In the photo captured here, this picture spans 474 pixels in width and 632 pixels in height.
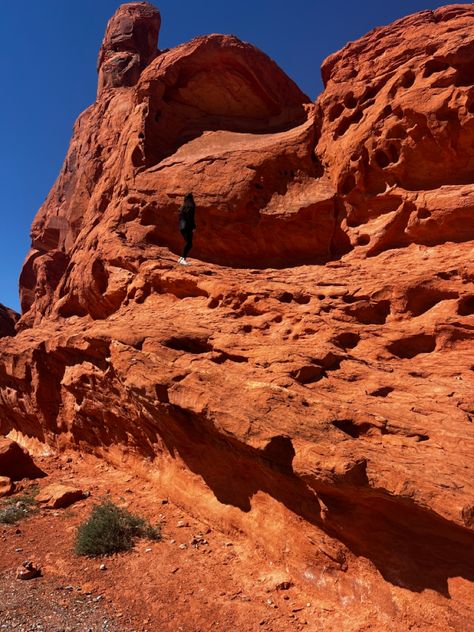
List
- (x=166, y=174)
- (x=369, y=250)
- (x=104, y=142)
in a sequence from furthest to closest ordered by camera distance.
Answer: (x=104, y=142) < (x=166, y=174) < (x=369, y=250)

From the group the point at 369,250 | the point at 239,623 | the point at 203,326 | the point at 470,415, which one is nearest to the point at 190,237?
the point at 203,326

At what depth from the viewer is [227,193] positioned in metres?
13.1

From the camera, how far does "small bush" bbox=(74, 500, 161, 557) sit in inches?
279

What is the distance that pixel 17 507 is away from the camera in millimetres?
8852

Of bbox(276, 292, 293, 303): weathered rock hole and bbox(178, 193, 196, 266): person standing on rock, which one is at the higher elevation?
bbox(178, 193, 196, 266): person standing on rock

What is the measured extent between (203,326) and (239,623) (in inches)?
212

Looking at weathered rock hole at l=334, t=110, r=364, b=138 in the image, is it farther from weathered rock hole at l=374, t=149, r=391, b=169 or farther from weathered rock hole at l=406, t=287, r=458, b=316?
weathered rock hole at l=406, t=287, r=458, b=316

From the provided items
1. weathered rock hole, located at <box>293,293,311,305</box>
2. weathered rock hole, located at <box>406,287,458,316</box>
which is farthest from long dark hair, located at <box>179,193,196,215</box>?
weathered rock hole, located at <box>406,287,458,316</box>

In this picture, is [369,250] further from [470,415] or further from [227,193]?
[470,415]

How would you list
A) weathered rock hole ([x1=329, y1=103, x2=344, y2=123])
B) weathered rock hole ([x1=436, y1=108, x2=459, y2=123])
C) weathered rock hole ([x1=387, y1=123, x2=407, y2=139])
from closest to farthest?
weathered rock hole ([x1=436, y1=108, x2=459, y2=123])
weathered rock hole ([x1=387, y1=123, x2=407, y2=139])
weathered rock hole ([x1=329, y1=103, x2=344, y2=123])

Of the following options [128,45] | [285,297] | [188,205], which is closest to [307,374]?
[285,297]

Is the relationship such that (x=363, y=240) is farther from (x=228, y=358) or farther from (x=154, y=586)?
(x=154, y=586)

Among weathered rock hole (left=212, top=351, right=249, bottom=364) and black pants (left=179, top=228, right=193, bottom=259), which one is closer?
weathered rock hole (left=212, top=351, right=249, bottom=364)

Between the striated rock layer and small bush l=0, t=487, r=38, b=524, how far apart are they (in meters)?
2.12
